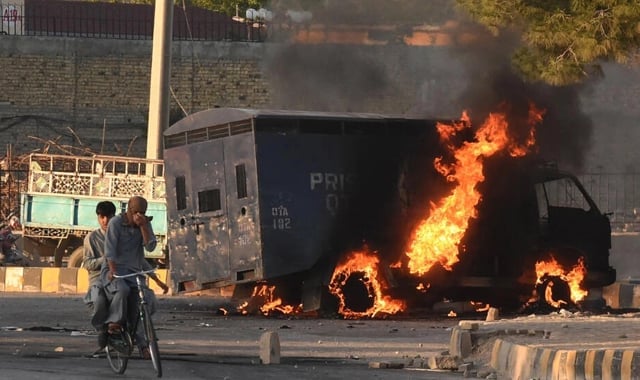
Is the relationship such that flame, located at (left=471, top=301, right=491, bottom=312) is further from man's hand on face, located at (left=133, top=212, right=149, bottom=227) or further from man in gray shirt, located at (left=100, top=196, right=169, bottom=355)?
man's hand on face, located at (left=133, top=212, right=149, bottom=227)

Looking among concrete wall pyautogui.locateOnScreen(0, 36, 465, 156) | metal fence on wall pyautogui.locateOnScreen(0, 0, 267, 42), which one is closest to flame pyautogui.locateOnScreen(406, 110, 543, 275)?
concrete wall pyautogui.locateOnScreen(0, 36, 465, 156)

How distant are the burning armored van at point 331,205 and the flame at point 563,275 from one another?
11cm

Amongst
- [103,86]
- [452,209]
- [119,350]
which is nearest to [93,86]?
[103,86]

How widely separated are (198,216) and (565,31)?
5.71m

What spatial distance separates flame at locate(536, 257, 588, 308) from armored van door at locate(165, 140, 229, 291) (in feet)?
14.4

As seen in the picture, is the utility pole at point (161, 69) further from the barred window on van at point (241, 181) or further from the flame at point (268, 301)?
the barred window on van at point (241, 181)

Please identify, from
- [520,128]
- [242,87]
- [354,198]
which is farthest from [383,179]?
[242,87]

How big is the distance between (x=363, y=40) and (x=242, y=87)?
21999 mm

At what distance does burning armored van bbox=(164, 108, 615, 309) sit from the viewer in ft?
73.6

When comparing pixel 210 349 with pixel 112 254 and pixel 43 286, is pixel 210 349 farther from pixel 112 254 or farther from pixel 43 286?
pixel 43 286

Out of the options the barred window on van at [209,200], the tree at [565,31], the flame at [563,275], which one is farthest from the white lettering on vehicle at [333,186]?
the flame at [563,275]

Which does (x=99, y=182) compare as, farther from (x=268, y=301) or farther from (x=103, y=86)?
(x=103, y=86)

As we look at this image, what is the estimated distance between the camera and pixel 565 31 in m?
21.6

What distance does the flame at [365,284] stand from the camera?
2289 centimetres
